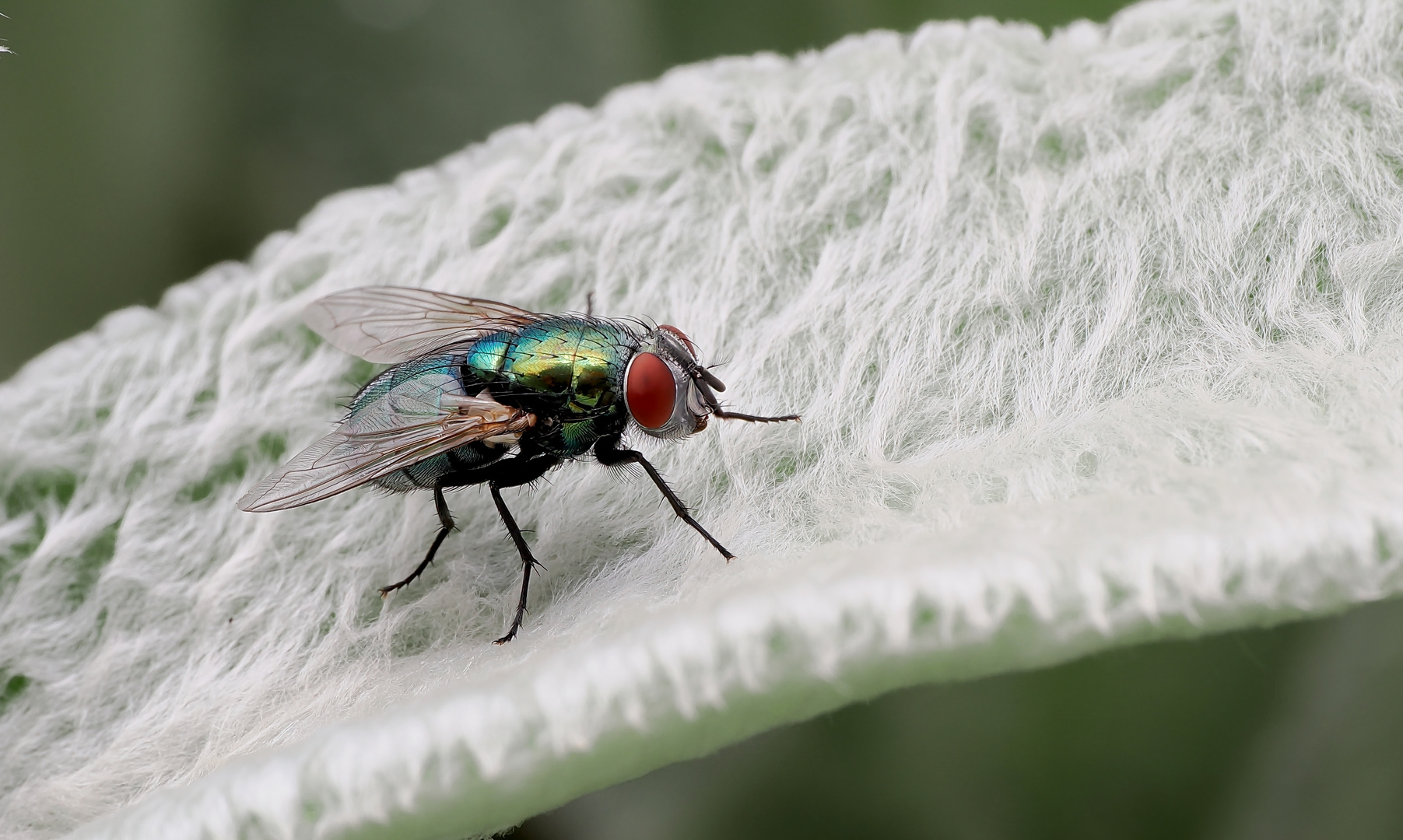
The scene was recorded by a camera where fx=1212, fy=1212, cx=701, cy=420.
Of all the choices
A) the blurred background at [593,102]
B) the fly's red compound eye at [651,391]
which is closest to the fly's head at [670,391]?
the fly's red compound eye at [651,391]

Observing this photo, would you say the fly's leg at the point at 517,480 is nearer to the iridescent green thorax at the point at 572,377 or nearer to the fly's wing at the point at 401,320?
the iridescent green thorax at the point at 572,377

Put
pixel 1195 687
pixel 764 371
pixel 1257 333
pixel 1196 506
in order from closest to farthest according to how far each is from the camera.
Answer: pixel 1196 506
pixel 1257 333
pixel 764 371
pixel 1195 687

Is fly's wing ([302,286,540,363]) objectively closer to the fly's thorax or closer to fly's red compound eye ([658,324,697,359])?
the fly's thorax

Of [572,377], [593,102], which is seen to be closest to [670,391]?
[572,377]

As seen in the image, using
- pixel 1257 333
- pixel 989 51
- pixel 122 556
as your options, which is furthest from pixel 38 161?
pixel 1257 333

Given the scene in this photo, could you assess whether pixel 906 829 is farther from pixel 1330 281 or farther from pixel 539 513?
pixel 1330 281

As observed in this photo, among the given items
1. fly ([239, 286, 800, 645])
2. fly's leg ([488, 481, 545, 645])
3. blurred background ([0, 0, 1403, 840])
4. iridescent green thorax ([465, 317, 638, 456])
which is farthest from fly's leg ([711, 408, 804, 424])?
blurred background ([0, 0, 1403, 840])
